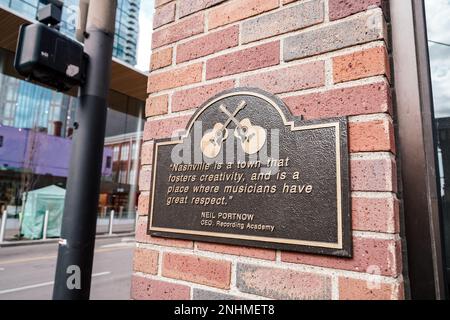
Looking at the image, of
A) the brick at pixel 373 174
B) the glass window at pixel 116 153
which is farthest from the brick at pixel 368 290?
the glass window at pixel 116 153

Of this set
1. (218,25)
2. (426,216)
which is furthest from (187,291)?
(218,25)

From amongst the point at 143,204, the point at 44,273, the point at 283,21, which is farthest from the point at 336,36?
the point at 44,273

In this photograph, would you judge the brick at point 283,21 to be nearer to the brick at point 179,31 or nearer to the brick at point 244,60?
the brick at point 244,60

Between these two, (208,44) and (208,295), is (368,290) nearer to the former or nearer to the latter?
(208,295)

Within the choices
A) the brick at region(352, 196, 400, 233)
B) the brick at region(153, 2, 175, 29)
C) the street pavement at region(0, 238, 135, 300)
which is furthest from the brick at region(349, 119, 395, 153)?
the street pavement at region(0, 238, 135, 300)

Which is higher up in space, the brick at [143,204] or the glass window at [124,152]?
the glass window at [124,152]

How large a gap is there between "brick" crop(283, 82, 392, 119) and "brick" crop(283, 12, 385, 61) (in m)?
0.16

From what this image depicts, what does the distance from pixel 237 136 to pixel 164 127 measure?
414 millimetres

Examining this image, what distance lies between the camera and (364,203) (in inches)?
40.2

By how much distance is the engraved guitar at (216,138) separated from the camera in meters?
1.34

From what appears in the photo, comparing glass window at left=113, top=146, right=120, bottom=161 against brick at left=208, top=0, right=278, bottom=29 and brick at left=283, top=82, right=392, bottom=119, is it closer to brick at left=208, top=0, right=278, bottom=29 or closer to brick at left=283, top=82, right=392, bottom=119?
brick at left=208, top=0, right=278, bottom=29

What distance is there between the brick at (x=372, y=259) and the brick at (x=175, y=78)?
926 millimetres

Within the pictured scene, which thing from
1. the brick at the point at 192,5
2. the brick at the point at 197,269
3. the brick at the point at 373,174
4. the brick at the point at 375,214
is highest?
the brick at the point at 192,5
